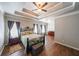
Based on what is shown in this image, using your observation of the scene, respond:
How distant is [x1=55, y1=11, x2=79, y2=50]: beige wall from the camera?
1.73 metres

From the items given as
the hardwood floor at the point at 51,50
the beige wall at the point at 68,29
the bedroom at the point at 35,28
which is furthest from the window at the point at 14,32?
the beige wall at the point at 68,29

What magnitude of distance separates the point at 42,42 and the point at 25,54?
0.45 m

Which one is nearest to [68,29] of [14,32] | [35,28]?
[35,28]

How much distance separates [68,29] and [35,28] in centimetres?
73

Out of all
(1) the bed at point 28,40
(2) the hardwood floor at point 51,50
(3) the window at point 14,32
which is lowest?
(2) the hardwood floor at point 51,50

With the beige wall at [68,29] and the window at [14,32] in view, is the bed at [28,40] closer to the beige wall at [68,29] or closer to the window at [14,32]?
the window at [14,32]

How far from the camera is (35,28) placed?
6.13 feet

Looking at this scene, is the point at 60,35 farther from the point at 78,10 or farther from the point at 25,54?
the point at 25,54

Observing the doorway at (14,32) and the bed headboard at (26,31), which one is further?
the bed headboard at (26,31)

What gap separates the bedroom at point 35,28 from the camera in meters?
1.68

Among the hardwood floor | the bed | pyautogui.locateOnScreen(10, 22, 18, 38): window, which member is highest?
pyautogui.locateOnScreen(10, 22, 18, 38): window

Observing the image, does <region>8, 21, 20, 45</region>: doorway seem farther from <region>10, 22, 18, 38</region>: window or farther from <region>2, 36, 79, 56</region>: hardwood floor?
<region>2, 36, 79, 56</region>: hardwood floor

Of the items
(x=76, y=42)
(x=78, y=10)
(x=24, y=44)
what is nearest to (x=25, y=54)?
(x=24, y=44)

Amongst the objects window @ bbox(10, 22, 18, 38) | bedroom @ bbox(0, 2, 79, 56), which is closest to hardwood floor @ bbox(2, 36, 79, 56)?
bedroom @ bbox(0, 2, 79, 56)
